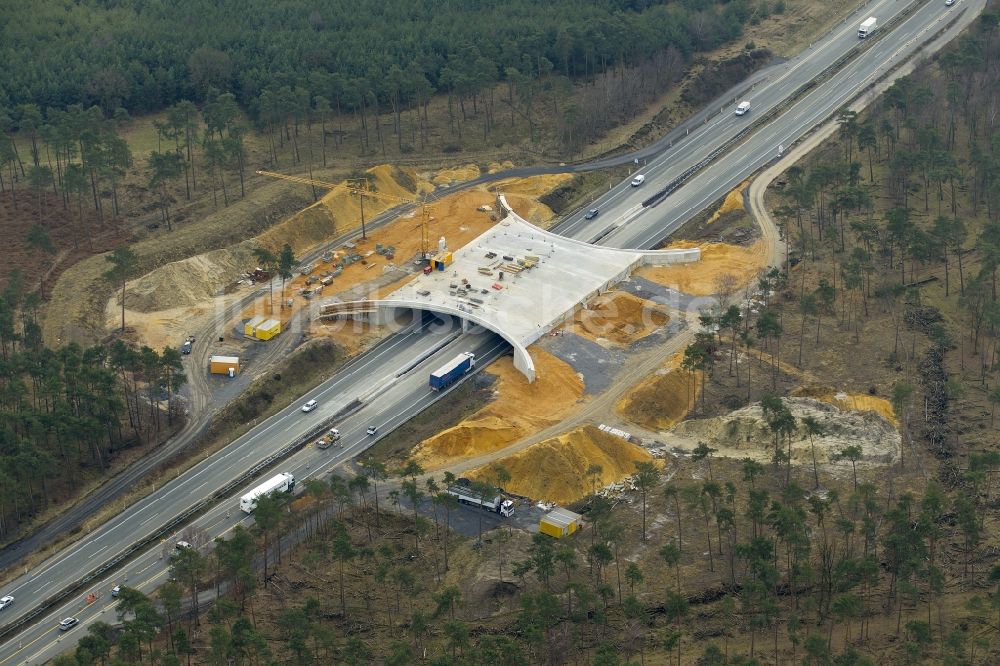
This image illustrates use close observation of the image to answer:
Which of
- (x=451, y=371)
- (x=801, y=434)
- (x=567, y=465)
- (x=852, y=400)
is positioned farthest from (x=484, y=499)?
(x=852, y=400)

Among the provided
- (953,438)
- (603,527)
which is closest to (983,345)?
(953,438)

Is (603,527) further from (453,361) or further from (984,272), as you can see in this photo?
(984,272)

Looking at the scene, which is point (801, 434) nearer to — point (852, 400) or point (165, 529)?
point (852, 400)

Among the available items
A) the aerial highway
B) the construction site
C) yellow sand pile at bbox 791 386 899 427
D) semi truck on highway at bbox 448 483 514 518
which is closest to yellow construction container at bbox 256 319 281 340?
the construction site

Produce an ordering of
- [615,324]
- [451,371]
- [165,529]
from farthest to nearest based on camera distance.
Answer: [615,324]
[451,371]
[165,529]

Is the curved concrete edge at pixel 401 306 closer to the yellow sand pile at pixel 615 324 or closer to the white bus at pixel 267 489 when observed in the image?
the yellow sand pile at pixel 615 324

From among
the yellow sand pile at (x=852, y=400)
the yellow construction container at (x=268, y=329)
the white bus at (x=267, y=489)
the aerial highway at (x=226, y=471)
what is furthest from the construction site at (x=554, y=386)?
the white bus at (x=267, y=489)
